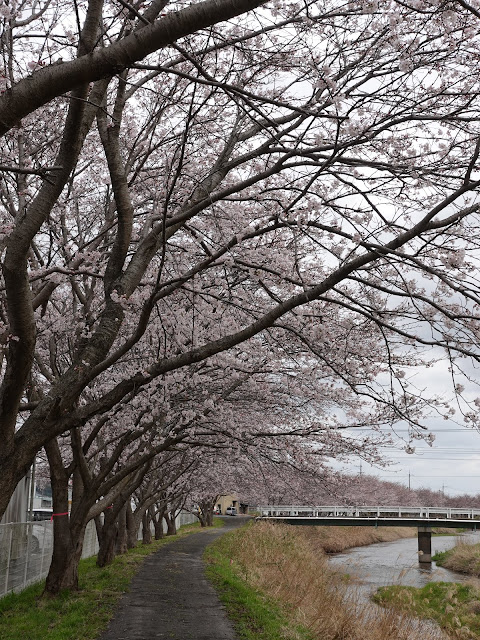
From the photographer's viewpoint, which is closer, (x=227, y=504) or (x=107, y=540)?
(x=107, y=540)

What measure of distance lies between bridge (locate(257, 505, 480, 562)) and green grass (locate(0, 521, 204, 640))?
28221 mm

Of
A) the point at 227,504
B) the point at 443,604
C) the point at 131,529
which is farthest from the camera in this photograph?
the point at 227,504

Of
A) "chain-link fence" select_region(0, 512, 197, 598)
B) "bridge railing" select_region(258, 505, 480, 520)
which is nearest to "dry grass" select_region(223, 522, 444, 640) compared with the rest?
"chain-link fence" select_region(0, 512, 197, 598)

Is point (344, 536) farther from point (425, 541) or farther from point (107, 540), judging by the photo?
point (107, 540)

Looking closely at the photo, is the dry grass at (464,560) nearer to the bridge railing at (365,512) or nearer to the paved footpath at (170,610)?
the bridge railing at (365,512)

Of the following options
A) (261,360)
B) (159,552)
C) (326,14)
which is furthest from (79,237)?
(159,552)

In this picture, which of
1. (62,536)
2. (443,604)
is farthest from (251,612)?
(443,604)

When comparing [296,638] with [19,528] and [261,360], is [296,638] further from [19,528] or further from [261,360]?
[19,528]

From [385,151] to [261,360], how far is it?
520 centimetres

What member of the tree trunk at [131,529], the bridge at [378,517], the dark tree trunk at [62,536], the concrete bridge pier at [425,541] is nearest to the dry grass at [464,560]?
the concrete bridge pier at [425,541]

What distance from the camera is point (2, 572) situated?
466 inches

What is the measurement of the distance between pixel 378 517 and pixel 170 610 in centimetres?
3536

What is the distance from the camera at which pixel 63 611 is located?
34.8 feet

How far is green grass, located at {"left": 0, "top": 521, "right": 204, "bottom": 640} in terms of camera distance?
8.93 meters
